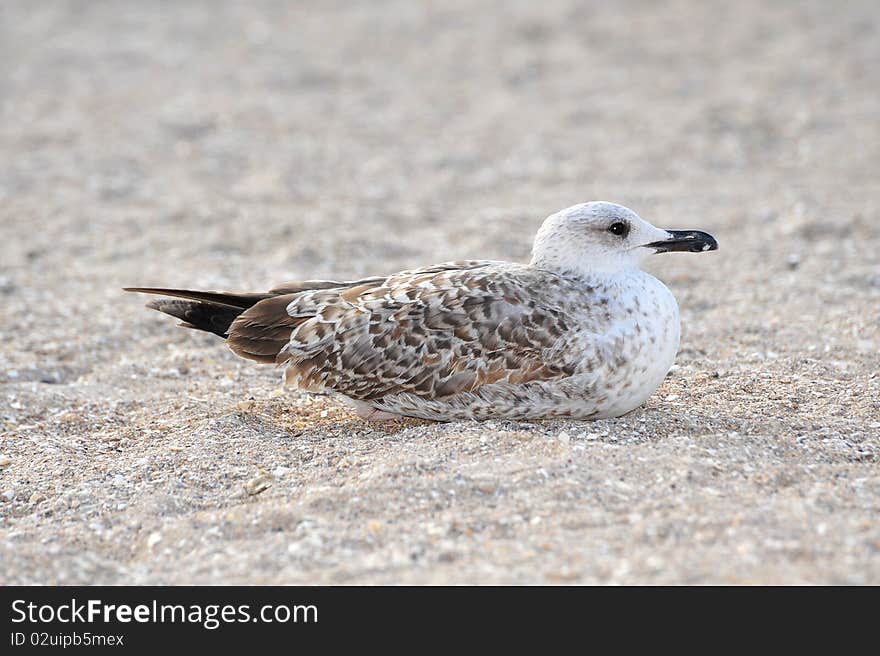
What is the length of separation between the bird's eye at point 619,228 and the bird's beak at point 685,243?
0.43ft

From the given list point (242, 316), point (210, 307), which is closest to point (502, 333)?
point (242, 316)

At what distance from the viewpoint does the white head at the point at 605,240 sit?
544 centimetres

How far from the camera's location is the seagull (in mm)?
5191

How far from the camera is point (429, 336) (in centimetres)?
531

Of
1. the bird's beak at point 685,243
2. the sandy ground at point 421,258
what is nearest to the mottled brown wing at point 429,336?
the sandy ground at point 421,258

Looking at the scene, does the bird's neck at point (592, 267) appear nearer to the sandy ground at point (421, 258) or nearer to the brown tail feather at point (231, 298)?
the sandy ground at point (421, 258)

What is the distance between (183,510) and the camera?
4848mm

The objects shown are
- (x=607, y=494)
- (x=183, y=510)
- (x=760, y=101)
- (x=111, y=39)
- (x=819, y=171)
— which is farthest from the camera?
(x=111, y=39)

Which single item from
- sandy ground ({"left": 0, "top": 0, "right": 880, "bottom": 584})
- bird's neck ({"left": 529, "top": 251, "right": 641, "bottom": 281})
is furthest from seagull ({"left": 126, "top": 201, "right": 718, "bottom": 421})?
sandy ground ({"left": 0, "top": 0, "right": 880, "bottom": 584})

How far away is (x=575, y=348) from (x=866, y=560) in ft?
5.43

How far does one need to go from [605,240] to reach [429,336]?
3.19 feet

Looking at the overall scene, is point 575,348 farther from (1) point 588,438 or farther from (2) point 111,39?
(2) point 111,39

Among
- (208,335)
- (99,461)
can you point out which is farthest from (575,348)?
(208,335)

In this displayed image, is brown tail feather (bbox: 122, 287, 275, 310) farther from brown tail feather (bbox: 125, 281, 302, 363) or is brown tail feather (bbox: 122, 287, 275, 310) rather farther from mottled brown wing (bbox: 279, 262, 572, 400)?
mottled brown wing (bbox: 279, 262, 572, 400)
